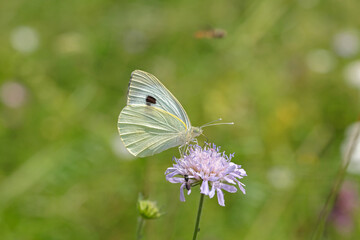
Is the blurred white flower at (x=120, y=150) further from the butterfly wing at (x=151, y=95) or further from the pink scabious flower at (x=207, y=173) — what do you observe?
the pink scabious flower at (x=207, y=173)

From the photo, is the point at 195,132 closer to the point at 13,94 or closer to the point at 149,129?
the point at 149,129

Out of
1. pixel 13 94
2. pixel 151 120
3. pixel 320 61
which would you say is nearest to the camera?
pixel 151 120

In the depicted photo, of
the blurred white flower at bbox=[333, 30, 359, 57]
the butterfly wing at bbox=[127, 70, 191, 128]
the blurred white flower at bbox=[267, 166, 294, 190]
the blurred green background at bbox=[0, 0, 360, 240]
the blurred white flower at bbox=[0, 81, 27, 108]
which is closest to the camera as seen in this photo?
the butterfly wing at bbox=[127, 70, 191, 128]

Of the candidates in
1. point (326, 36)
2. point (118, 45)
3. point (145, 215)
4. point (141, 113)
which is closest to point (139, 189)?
point (141, 113)

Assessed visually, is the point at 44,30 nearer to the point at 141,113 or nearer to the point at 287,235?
the point at 141,113

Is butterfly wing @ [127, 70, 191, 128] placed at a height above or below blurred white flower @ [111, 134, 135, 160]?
below

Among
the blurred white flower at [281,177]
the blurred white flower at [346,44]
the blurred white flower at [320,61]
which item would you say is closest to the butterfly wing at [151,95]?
the blurred white flower at [281,177]

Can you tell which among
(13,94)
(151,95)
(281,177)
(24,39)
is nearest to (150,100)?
(151,95)

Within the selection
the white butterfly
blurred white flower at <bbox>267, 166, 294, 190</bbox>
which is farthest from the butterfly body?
blurred white flower at <bbox>267, 166, 294, 190</bbox>

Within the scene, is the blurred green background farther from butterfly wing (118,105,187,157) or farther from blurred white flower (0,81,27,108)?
butterfly wing (118,105,187,157)
